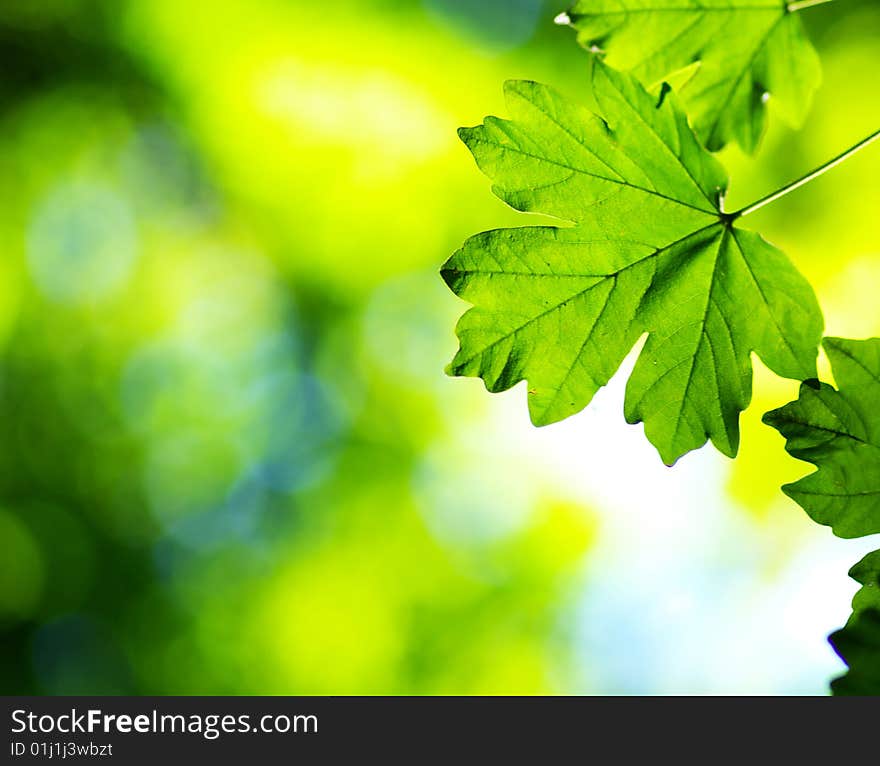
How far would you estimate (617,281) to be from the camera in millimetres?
2152

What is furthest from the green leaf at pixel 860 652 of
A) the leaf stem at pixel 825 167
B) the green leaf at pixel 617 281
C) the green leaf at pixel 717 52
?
the green leaf at pixel 717 52

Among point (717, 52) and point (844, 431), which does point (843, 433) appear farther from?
point (717, 52)

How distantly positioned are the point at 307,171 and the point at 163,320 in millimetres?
2708

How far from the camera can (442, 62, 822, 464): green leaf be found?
211cm

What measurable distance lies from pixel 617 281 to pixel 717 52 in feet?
3.05

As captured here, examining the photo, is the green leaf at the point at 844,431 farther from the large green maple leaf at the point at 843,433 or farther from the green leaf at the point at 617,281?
the green leaf at the point at 617,281

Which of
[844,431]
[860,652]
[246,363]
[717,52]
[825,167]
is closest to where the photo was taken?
[860,652]

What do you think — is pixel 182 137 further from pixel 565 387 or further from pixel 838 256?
pixel 565 387

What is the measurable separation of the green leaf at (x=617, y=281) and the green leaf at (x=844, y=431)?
0.61ft

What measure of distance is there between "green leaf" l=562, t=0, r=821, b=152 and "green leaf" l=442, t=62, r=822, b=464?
34 cm

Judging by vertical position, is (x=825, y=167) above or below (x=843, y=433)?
above

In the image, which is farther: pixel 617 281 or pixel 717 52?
pixel 717 52

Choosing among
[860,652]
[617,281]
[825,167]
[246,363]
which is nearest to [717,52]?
[825,167]

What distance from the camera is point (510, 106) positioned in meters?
2.11
